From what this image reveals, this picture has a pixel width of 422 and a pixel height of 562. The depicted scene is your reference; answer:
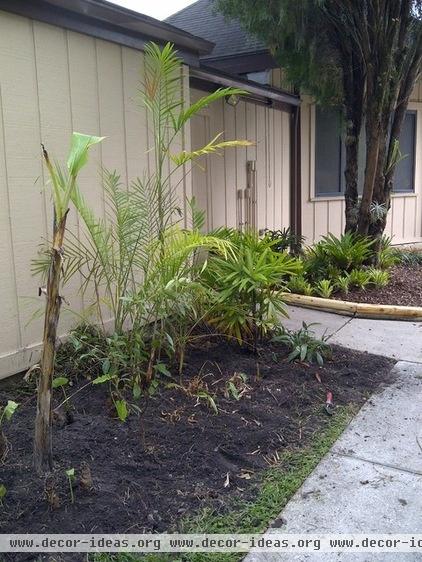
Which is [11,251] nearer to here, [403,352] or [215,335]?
[215,335]

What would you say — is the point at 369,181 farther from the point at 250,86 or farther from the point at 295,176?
the point at 295,176

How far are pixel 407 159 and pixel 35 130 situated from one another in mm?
8538

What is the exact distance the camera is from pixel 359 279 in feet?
21.7

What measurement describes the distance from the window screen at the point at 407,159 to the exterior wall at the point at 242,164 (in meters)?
2.88

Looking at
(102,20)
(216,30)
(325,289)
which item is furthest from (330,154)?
(102,20)

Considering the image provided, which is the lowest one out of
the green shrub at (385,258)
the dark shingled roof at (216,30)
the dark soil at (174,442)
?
the dark soil at (174,442)

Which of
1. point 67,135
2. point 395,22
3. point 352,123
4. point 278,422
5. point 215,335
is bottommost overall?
point 278,422

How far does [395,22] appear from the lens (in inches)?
245

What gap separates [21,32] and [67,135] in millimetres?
709

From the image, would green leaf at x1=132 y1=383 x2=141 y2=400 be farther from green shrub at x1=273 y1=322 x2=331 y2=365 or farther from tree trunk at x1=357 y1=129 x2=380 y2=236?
tree trunk at x1=357 y1=129 x2=380 y2=236

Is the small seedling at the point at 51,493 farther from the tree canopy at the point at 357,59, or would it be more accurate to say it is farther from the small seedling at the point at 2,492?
the tree canopy at the point at 357,59

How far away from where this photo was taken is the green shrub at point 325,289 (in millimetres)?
6340

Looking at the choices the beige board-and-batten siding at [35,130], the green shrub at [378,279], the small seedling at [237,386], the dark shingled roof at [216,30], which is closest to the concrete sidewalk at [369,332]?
the green shrub at [378,279]

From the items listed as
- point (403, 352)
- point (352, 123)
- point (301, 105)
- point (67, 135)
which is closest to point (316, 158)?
point (301, 105)
